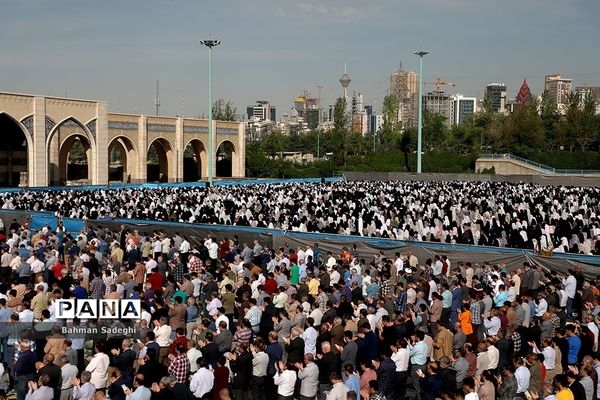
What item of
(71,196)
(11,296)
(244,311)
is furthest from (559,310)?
(71,196)

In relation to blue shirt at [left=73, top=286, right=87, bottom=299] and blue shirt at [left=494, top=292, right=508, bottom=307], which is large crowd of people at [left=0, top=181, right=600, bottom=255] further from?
blue shirt at [left=73, top=286, right=87, bottom=299]

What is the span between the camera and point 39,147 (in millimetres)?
45656

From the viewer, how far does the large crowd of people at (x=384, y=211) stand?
21.4 m

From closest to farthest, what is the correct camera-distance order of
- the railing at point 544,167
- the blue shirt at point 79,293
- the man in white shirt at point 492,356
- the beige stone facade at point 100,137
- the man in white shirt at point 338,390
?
the man in white shirt at point 338,390, the man in white shirt at point 492,356, the blue shirt at point 79,293, the beige stone facade at point 100,137, the railing at point 544,167

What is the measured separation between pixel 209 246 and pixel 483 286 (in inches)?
311

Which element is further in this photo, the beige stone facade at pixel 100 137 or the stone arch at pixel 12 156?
the stone arch at pixel 12 156

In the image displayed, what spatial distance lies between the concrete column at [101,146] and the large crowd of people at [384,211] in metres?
16.9

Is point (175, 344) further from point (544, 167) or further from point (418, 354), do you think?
point (544, 167)

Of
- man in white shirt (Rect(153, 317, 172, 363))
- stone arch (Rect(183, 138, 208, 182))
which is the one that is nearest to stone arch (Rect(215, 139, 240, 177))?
stone arch (Rect(183, 138, 208, 182))

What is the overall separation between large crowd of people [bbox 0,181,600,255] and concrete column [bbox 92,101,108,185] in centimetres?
1694

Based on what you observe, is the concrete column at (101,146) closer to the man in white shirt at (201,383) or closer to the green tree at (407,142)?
the green tree at (407,142)

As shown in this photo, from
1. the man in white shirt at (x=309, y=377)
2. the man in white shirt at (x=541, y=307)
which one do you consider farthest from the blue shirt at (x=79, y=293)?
the man in white shirt at (x=541, y=307)

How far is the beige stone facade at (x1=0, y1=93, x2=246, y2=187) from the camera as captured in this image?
45.4 metres

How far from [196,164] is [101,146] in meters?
17.8
